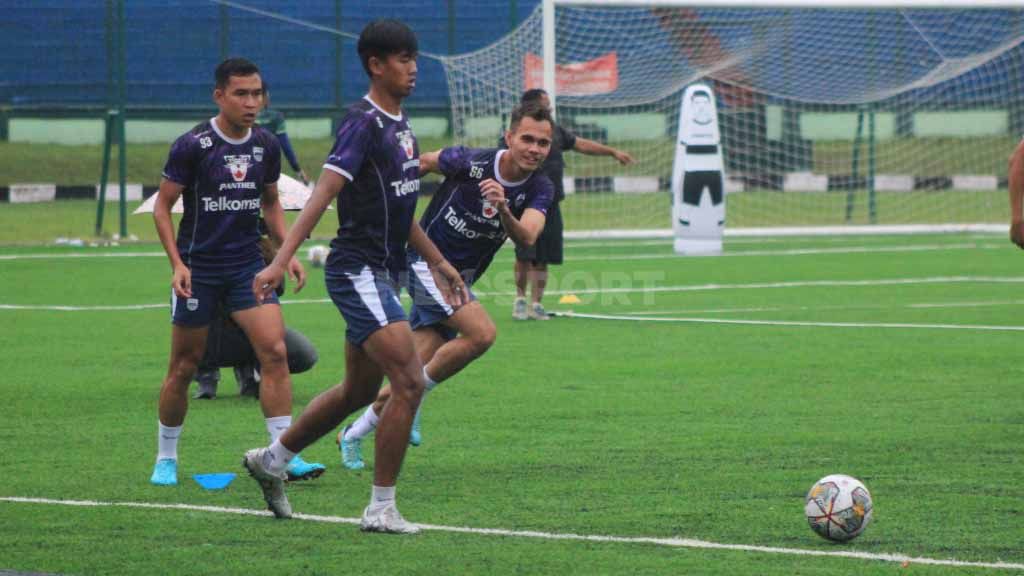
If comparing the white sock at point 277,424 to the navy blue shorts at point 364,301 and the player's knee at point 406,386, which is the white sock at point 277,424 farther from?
the player's knee at point 406,386

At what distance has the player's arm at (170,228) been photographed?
811 centimetres

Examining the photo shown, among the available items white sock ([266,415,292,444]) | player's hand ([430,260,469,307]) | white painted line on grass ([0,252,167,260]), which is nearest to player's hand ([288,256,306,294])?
player's hand ([430,260,469,307])

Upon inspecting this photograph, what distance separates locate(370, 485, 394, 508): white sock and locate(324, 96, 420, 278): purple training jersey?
93cm

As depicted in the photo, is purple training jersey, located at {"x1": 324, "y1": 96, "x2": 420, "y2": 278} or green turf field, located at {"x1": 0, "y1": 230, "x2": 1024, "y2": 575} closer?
green turf field, located at {"x1": 0, "y1": 230, "x2": 1024, "y2": 575}

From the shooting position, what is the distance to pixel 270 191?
855cm

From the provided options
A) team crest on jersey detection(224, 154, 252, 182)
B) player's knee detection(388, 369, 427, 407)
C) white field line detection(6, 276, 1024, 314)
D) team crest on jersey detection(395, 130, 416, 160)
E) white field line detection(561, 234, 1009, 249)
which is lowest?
white field line detection(6, 276, 1024, 314)

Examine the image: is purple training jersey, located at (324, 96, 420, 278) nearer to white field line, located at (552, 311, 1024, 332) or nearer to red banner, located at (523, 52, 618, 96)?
white field line, located at (552, 311, 1024, 332)

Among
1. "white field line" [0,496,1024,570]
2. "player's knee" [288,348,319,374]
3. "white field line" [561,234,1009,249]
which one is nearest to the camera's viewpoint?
"white field line" [0,496,1024,570]

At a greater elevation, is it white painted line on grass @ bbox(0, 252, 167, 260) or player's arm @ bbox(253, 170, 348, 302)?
player's arm @ bbox(253, 170, 348, 302)

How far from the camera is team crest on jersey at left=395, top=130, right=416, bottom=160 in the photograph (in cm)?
711

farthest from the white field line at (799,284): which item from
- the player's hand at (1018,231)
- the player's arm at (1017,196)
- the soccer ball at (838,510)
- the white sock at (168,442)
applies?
the soccer ball at (838,510)

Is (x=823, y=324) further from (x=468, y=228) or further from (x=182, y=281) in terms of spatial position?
(x=182, y=281)

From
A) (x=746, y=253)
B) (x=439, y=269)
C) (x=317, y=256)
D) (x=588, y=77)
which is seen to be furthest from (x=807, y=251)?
(x=439, y=269)

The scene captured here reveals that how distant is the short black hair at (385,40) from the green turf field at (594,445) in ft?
6.43
